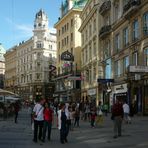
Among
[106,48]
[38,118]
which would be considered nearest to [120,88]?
[106,48]

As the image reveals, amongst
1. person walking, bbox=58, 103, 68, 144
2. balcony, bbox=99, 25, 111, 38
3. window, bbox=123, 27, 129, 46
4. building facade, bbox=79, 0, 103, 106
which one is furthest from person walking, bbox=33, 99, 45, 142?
building facade, bbox=79, 0, 103, 106

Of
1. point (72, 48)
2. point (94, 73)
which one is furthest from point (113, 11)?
point (72, 48)

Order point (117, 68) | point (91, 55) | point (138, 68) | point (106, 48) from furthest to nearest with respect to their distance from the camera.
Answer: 1. point (91, 55)
2. point (106, 48)
3. point (117, 68)
4. point (138, 68)

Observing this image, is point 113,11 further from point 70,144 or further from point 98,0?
point 70,144

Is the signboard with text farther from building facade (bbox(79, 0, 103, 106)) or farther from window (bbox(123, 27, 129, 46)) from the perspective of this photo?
building facade (bbox(79, 0, 103, 106))

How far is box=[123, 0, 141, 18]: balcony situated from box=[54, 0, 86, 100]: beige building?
3408cm

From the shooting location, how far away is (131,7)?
42.5m

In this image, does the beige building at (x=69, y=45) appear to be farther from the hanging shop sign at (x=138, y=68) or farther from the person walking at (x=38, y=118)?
the person walking at (x=38, y=118)

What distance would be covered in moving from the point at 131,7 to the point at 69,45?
44.9 m

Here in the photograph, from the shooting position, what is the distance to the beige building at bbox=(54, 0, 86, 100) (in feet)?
268

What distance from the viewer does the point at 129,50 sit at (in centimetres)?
4434

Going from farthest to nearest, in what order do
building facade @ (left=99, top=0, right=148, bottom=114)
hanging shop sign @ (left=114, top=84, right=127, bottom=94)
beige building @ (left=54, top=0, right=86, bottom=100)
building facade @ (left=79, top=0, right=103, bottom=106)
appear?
beige building @ (left=54, top=0, right=86, bottom=100) → building facade @ (left=79, top=0, right=103, bottom=106) → hanging shop sign @ (left=114, top=84, right=127, bottom=94) → building facade @ (left=99, top=0, right=148, bottom=114)

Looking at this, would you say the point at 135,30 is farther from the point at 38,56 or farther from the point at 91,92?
the point at 38,56

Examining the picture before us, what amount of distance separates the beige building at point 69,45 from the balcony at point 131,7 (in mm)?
34077
